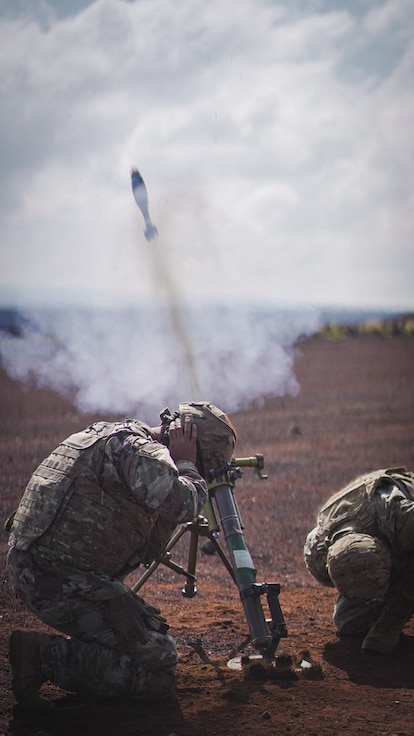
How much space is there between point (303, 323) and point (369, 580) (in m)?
3.93

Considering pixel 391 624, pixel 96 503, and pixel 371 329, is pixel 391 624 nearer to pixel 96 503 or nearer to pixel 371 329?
pixel 96 503

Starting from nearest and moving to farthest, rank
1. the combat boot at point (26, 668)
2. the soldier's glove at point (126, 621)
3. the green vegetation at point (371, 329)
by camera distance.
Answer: the combat boot at point (26, 668), the soldier's glove at point (126, 621), the green vegetation at point (371, 329)

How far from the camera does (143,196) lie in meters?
8.52

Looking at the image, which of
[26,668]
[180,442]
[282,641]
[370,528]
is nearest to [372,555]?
[370,528]

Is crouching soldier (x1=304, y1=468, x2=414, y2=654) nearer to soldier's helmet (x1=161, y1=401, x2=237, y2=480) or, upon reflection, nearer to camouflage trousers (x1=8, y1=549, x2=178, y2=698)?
soldier's helmet (x1=161, y1=401, x2=237, y2=480)

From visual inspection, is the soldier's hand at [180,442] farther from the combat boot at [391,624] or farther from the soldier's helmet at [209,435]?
the combat boot at [391,624]

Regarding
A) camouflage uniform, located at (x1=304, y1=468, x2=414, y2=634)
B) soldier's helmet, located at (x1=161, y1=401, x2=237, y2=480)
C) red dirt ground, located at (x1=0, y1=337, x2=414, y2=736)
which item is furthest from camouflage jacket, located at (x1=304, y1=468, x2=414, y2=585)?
soldier's helmet, located at (x1=161, y1=401, x2=237, y2=480)

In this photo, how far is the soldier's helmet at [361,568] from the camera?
5.58m

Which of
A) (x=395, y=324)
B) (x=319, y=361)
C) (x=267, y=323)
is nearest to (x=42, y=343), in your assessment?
(x=267, y=323)

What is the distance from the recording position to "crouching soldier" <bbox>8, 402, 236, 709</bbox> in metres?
4.60

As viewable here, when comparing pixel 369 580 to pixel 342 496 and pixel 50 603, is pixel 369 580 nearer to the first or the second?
pixel 342 496

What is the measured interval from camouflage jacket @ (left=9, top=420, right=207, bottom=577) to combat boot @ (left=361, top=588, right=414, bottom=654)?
180 centimetres

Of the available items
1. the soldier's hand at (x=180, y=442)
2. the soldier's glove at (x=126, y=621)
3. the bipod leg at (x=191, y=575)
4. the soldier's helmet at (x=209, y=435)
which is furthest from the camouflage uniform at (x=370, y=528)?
the soldier's glove at (x=126, y=621)

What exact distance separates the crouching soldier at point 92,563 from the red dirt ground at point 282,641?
207 millimetres
